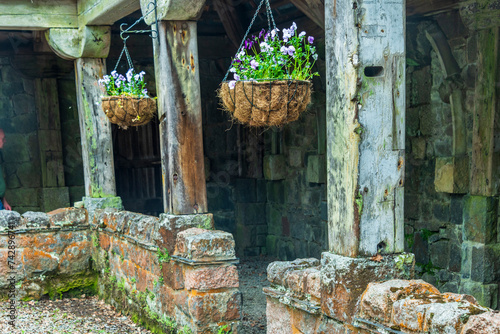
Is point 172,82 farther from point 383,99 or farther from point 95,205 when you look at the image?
point 95,205

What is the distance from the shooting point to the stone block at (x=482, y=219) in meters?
4.57

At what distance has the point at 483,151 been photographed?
15.0ft

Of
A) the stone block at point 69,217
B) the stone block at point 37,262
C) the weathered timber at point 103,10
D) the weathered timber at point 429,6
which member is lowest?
the stone block at point 37,262

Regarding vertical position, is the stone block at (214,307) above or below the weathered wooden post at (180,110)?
below

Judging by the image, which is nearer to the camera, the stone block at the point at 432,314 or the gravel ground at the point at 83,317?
the stone block at the point at 432,314

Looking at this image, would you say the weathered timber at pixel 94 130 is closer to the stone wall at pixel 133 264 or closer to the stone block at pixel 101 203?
the stone block at pixel 101 203

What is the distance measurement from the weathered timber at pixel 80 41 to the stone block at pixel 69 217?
1.65 meters

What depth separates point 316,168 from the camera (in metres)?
6.87

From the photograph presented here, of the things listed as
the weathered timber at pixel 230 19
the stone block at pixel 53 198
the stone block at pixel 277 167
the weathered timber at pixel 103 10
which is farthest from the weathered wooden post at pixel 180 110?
the stone block at pixel 53 198

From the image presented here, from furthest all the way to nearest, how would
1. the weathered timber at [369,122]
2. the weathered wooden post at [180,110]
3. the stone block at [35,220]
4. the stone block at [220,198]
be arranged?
the stone block at [220,198] → the stone block at [35,220] → the weathered wooden post at [180,110] → the weathered timber at [369,122]

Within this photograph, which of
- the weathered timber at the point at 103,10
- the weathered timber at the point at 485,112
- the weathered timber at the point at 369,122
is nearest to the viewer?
the weathered timber at the point at 369,122

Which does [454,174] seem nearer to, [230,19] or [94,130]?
[94,130]

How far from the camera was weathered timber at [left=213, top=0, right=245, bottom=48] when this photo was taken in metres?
7.22

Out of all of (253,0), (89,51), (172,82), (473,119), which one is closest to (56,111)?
(89,51)
